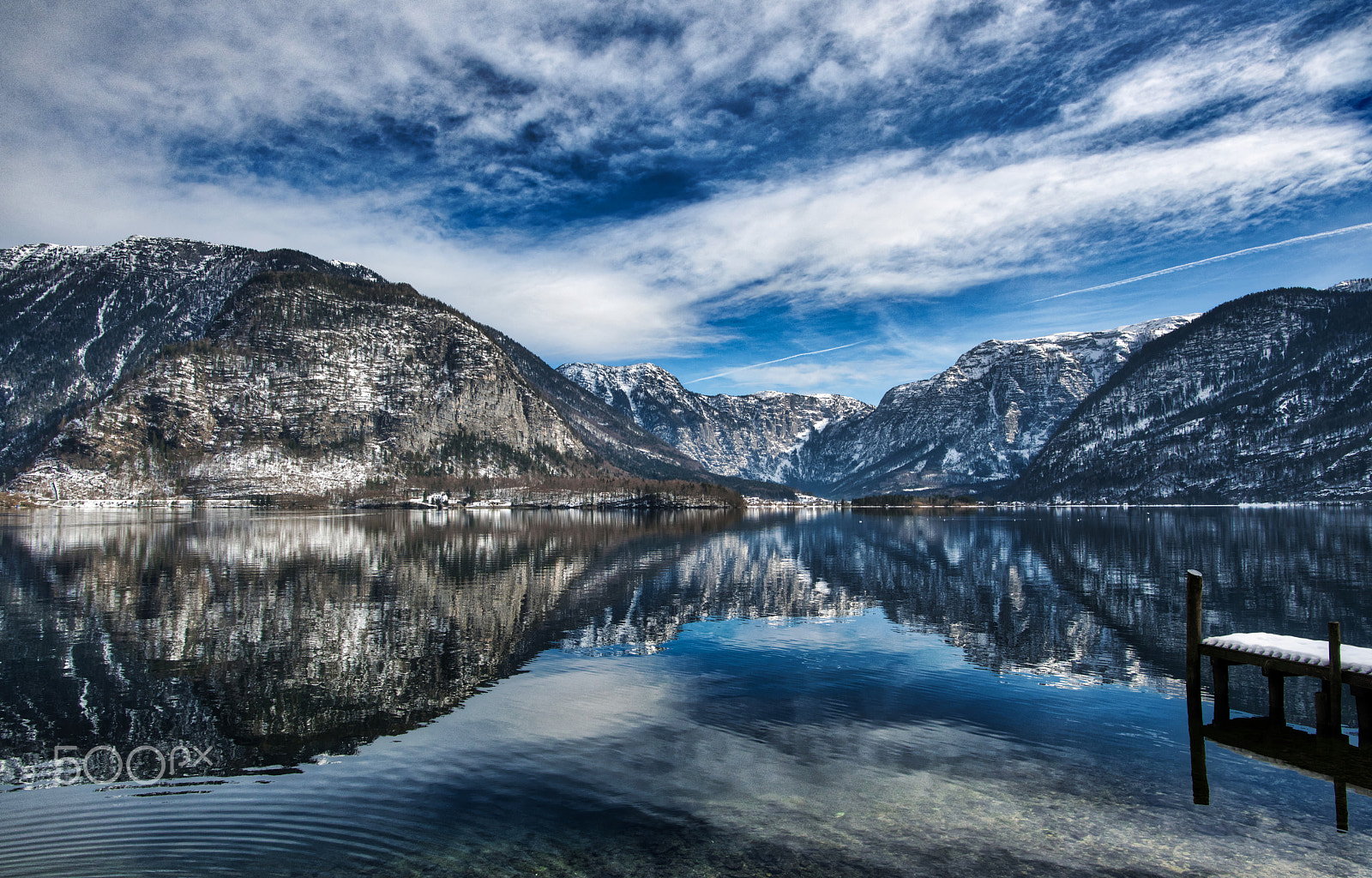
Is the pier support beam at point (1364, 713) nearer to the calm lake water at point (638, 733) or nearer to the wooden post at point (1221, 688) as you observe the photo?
the calm lake water at point (638, 733)

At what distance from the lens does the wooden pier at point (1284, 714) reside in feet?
72.2

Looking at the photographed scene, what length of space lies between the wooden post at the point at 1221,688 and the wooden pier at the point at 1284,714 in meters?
0.03

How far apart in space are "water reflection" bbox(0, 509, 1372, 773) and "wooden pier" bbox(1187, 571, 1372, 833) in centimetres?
242

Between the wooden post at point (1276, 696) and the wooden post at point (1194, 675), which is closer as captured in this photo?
the wooden post at point (1194, 675)

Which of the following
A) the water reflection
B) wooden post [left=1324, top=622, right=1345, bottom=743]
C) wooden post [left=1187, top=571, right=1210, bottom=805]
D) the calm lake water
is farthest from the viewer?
the water reflection

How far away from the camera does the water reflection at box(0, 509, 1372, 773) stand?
28594 mm

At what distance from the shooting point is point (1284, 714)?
2661cm

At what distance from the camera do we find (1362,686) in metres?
23.1

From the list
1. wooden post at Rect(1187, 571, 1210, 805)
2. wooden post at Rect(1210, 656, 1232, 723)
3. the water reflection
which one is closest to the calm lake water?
the water reflection

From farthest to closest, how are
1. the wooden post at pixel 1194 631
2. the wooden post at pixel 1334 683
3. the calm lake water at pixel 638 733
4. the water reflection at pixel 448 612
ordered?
the water reflection at pixel 448 612, the wooden post at pixel 1194 631, the wooden post at pixel 1334 683, the calm lake water at pixel 638 733

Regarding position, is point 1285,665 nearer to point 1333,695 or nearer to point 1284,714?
point 1333,695

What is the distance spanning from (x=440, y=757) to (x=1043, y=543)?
11992 centimetres

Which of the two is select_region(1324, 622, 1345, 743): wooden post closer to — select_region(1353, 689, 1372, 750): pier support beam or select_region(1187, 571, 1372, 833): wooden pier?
select_region(1187, 571, 1372, 833): wooden pier

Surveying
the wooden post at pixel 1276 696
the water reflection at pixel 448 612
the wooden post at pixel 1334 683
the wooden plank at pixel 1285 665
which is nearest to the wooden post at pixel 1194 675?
the wooden plank at pixel 1285 665
